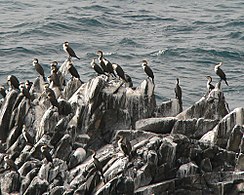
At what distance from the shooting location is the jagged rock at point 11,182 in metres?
31.3

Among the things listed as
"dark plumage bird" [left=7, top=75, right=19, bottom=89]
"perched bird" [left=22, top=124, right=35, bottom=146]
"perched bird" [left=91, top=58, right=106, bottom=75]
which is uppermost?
"perched bird" [left=91, top=58, right=106, bottom=75]

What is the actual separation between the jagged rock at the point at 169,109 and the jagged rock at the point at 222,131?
2661 millimetres

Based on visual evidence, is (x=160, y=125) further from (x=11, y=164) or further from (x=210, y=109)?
(x=11, y=164)

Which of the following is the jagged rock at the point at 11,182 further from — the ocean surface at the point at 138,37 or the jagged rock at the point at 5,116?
the ocean surface at the point at 138,37

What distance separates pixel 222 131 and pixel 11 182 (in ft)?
23.0

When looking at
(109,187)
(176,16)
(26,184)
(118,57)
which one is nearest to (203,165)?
(109,187)

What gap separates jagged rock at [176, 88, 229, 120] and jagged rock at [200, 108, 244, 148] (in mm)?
1577

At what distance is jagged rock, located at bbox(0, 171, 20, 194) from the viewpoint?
31328 mm

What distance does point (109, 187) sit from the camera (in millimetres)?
30062

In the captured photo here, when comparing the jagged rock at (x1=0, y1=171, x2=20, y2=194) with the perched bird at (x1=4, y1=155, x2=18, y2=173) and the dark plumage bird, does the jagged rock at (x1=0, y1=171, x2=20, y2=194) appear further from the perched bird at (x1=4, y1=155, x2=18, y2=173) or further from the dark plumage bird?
the dark plumage bird

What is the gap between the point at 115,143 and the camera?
32.3 m

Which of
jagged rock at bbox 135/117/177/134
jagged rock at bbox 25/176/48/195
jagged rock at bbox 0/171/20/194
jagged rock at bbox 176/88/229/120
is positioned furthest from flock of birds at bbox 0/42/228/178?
jagged rock at bbox 135/117/177/134

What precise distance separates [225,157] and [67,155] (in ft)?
16.7

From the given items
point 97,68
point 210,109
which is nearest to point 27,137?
point 97,68
